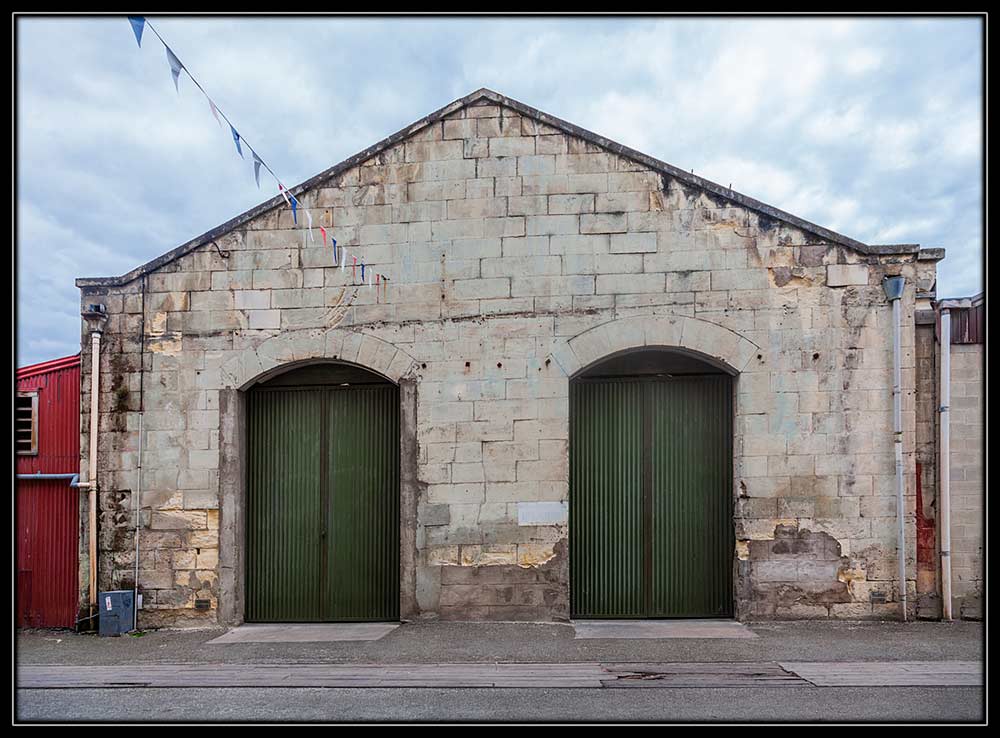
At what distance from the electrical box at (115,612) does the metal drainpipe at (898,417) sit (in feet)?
29.1

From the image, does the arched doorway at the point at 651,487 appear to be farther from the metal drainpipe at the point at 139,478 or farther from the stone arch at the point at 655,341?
the metal drainpipe at the point at 139,478

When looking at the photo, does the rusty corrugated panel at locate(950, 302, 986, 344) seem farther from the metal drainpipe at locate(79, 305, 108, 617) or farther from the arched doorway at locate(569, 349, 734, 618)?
the metal drainpipe at locate(79, 305, 108, 617)

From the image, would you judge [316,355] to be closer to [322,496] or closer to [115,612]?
[322,496]

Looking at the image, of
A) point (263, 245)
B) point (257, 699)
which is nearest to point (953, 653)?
point (257, 699)

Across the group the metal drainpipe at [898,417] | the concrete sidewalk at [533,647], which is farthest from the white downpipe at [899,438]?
the concrete sidewalk at [533,647]

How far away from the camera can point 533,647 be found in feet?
23.0

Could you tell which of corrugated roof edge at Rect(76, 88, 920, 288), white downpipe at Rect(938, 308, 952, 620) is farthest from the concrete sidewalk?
corrugated roof edge at Rect(76, 88, 920, 288)

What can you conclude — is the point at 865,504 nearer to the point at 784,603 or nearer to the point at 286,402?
the point at 784,603

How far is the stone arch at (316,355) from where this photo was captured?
8.33 metres

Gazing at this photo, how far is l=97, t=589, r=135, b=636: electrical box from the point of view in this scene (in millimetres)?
8125

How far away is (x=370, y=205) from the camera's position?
8539 millimetres

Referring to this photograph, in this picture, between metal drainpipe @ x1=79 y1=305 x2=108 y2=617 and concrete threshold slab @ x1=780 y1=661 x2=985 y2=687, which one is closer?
concrete threshold slab @ x1=780 y1=661 x2=985 y2=687

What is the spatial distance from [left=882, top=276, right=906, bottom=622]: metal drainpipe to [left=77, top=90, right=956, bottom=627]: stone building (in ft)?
0.25

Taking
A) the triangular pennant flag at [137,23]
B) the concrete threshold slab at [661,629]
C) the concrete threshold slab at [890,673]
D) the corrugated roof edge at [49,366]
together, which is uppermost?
the triangular pennant flag at [137,23]
